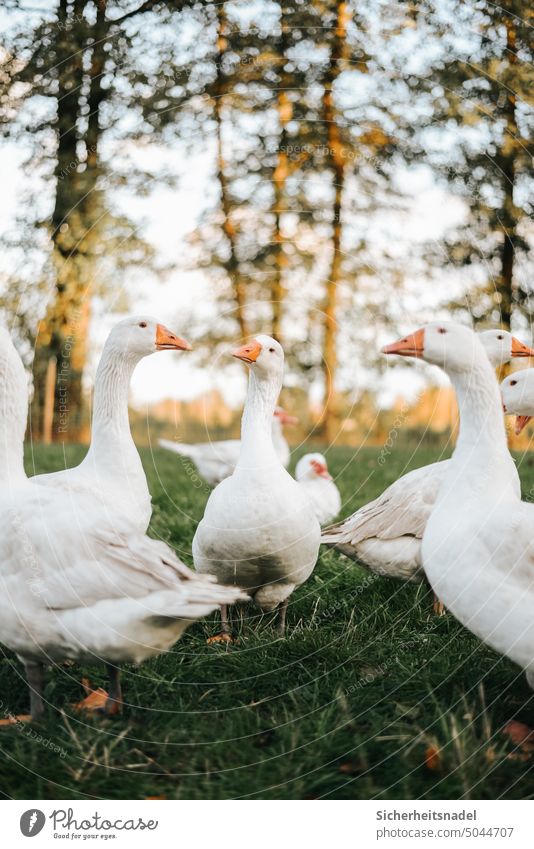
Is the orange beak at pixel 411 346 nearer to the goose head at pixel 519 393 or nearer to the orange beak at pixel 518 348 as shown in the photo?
the goose head at pixel 519 393

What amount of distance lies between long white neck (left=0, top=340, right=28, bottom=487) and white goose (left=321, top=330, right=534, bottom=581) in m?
1.92

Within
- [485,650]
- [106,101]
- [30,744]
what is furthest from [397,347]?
[106,101]

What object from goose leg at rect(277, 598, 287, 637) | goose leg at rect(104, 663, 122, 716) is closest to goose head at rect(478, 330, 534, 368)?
goose leg at rect(277, 598, 287, 637)

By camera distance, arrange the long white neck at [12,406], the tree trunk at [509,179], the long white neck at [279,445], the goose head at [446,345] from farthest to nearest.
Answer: the long white neck at [279,445], the tree trunk at [509,179], the long white neck at [12,406], the goose head at [446,345]

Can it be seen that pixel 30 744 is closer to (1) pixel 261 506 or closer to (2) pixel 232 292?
(1) pixel 261 506

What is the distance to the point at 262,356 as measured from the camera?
14.2ft

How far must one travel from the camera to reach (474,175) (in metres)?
4.56

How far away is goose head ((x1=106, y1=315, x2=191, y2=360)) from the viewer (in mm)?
4242

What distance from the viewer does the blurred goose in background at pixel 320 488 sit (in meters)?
6.68

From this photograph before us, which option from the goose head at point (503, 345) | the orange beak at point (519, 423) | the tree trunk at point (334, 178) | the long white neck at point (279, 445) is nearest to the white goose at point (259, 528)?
the tree trunk at point (334, 178)

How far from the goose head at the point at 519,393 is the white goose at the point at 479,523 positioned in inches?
41.4

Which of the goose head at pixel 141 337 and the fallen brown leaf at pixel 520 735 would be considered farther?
the goose head at pixel 141 337

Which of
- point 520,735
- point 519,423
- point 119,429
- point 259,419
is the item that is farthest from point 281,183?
point 520,735
